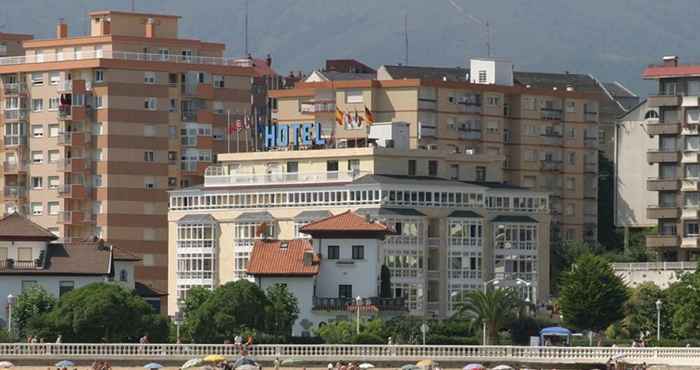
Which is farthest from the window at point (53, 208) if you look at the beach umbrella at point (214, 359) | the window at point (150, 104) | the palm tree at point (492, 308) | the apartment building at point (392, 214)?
the beach umbrella at point (214, 359)

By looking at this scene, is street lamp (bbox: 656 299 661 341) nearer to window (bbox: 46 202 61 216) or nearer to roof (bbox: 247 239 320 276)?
roof (bbox: 247 239 320 276)

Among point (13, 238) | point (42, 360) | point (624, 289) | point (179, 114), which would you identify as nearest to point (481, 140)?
point (179, 114)

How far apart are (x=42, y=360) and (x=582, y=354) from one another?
28700mm

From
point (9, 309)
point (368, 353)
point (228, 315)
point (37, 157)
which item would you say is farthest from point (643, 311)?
point (37, 157)

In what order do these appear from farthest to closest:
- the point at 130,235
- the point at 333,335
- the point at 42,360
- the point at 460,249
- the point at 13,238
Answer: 1. the point at 130,235
2. the point at 460,249
3. the point at 13,238
4. the point at 333,335
5. the point at 42,360

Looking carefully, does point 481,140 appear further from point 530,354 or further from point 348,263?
point 530,354

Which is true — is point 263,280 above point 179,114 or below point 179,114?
below

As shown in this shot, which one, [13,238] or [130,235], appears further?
[130,235]

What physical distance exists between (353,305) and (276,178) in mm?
20307

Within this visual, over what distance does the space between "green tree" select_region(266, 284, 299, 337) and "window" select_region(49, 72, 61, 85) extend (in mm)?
41168

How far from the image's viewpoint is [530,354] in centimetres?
14138

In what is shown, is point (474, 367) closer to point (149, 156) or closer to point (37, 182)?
point (149, 156)

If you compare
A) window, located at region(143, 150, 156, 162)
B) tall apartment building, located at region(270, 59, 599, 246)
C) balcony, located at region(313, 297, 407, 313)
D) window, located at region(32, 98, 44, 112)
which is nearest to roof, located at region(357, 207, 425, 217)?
balcony, located at region(313, 297, 407, 313)

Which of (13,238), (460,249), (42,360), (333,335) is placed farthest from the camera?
(460,249)
